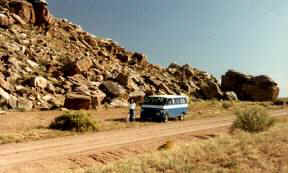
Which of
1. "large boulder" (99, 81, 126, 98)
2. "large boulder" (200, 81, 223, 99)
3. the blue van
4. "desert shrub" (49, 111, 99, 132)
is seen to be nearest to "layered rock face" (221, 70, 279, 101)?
"large boulder" (200, 81, 223, 99)

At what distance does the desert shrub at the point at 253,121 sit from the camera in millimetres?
15781

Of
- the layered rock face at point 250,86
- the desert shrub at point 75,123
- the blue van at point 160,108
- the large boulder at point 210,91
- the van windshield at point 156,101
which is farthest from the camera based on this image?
the layered rock face at point 250,86

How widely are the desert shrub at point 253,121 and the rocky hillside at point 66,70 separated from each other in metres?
17.8

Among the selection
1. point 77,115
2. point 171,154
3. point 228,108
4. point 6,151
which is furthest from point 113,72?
point 171,154

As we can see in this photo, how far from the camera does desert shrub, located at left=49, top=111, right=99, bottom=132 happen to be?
1841 cm

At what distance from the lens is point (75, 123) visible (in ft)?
60.7

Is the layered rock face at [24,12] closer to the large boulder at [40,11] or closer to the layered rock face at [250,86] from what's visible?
the large boulder at [40,11]

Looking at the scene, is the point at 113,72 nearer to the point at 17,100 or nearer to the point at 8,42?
the point at 8,42

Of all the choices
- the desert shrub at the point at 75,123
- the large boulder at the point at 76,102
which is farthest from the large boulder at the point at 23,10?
the desert shrub at the point at 75,123

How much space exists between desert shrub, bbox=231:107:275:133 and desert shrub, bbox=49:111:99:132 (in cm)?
909

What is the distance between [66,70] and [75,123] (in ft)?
78.7

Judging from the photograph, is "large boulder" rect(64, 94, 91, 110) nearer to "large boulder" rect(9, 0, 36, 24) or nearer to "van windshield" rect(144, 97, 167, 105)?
"van windshield" rect(144, 97, 167, 105)

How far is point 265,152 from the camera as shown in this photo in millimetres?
9391

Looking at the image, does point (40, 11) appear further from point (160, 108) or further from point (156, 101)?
point (160, 108)
